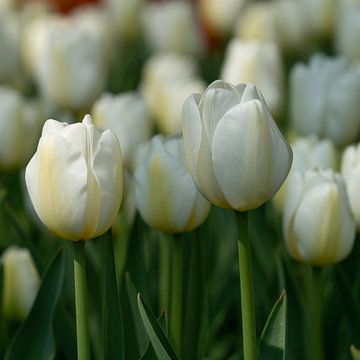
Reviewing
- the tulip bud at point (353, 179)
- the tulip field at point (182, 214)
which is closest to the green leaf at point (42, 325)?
the tulip field at point (182, 214)

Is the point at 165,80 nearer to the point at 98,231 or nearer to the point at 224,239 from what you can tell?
the point at 224,239

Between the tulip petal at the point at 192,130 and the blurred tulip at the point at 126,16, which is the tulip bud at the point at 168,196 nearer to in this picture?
the tulip petal at the point at 192,130

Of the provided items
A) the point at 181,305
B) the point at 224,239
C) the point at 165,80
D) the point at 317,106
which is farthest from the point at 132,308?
the point at 165,80

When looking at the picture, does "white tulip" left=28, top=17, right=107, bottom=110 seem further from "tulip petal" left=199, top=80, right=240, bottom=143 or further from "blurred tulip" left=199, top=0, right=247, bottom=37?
"tulip petal" left=199, top=80, right=240, bottom=143

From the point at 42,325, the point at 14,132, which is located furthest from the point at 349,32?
the point at 42,325

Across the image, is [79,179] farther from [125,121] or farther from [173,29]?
[173,29]
